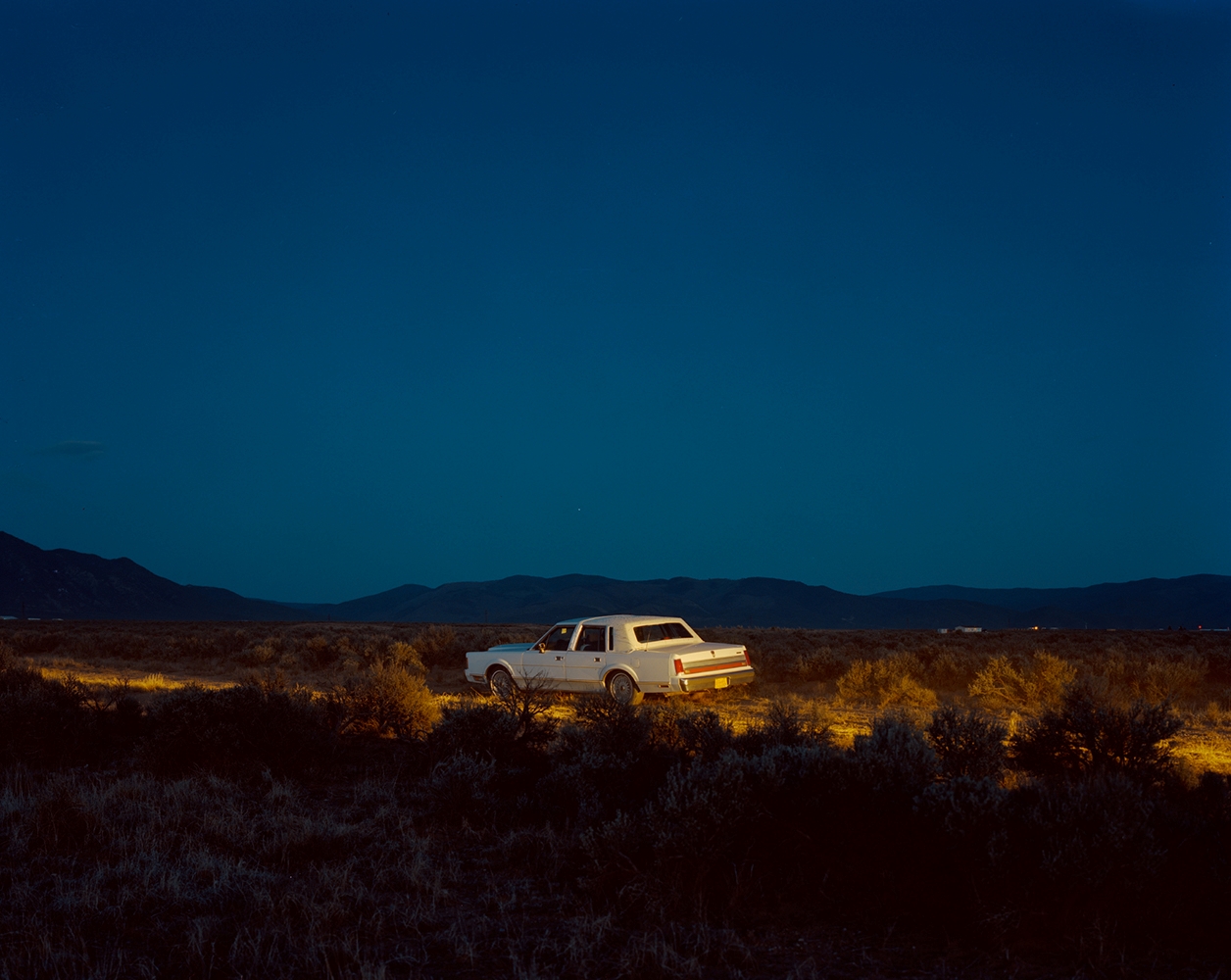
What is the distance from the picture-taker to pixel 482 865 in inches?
231

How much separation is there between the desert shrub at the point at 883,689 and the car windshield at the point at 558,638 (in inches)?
206

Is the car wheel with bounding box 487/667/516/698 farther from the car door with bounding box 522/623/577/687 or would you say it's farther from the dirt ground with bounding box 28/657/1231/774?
the dirt ground with bounding box 28/657/1231/774

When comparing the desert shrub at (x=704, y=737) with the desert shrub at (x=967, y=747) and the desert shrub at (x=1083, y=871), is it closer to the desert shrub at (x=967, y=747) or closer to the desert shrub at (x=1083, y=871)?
the desert shrub at (x=967, y=747)

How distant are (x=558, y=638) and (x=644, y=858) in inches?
392

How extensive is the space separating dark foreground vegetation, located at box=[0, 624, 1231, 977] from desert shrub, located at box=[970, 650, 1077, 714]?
7675mm

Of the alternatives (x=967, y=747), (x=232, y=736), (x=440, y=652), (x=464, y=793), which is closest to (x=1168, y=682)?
(x=967, y=747)

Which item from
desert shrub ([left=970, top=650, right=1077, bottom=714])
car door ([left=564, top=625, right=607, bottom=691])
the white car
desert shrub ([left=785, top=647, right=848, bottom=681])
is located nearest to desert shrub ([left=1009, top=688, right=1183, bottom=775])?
the white car

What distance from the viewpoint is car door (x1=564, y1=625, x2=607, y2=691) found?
1402cm

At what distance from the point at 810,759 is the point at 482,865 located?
2445 millimetres

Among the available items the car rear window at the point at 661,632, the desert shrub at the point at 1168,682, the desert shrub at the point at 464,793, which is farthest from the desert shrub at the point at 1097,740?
the desert shrub at the point at 1168,682

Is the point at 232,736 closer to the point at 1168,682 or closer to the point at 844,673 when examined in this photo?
the point at 844,673

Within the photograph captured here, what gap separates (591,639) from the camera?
1448cm

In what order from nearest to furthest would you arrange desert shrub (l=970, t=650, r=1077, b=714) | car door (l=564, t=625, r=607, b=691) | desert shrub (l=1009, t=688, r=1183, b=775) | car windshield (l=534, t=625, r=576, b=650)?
1. desert shrub (l=1009, t=688, r=1183, b=775)
2. car door (l=564, t=625, r=607, b=691)
3. desert shrub (l=970, t=650, r=1077, b=714)
4. car windshield (l=534, t=625, r=576, b=650)

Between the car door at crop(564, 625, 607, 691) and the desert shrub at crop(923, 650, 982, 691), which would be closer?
the car door at crop(564, 625, 607, 691)
